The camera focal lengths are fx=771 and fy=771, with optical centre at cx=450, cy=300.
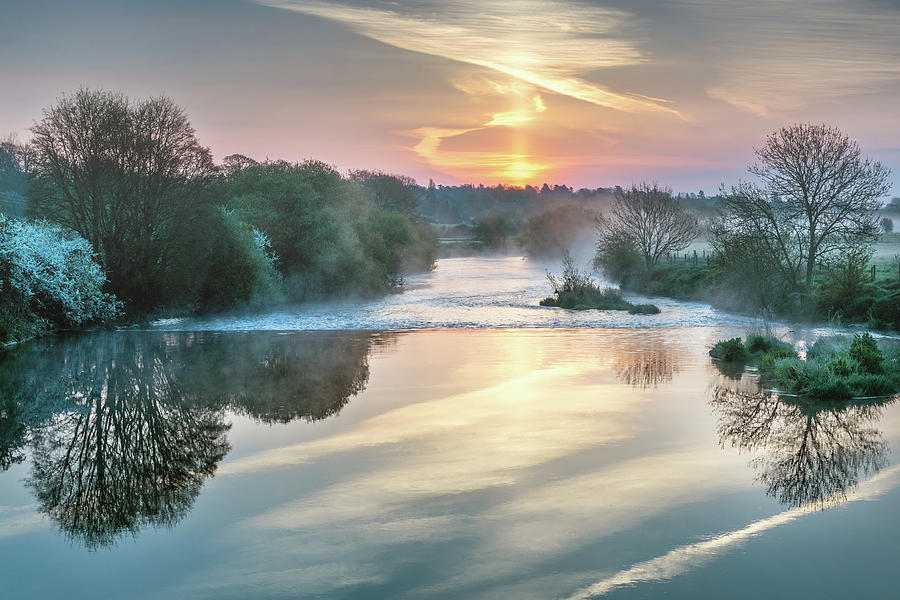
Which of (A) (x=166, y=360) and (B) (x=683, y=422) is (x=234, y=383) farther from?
(B) (x=683, y=422)

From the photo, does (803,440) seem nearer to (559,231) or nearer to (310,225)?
(310,225)

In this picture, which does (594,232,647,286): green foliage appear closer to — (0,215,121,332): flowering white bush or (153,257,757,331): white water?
(153,257,757,331): white water

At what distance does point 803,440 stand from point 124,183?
32.4 meters

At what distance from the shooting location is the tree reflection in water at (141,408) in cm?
1147

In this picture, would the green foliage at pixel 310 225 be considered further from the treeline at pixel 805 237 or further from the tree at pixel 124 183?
the treeline at pixel 805 237

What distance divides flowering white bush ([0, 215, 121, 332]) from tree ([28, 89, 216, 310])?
173 centimetres

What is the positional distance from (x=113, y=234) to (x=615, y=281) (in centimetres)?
3900

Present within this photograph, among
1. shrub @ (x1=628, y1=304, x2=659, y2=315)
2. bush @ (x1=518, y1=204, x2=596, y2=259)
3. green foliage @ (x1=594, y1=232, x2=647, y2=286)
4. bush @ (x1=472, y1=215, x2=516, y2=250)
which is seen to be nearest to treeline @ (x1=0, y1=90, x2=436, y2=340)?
shrub @ (x1=628, y1=304, x2=659, y2=315)

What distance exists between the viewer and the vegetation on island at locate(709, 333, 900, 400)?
1877cm

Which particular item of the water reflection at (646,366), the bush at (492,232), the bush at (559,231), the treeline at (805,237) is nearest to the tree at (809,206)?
the treeline at (805,237)

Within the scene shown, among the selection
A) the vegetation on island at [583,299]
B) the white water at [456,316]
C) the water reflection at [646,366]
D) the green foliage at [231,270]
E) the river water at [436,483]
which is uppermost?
the green foliage at [231,270]

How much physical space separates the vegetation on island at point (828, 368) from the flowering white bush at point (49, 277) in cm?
2496

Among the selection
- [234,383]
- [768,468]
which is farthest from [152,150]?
[768,468]

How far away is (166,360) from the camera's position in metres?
25.2
